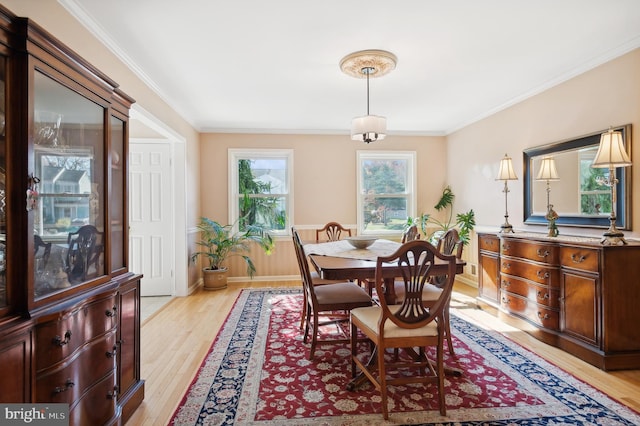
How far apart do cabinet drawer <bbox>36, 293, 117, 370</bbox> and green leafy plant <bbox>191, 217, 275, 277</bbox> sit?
126 inches

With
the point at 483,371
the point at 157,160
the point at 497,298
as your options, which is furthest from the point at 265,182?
the point at 483,371

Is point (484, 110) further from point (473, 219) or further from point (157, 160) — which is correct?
point (157, 160)

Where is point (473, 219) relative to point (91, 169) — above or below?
below

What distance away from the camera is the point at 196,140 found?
5.25 metres

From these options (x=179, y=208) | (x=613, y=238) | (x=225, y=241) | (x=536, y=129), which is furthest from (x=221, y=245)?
(x=613, y=238)

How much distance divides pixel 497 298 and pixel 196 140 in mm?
4672

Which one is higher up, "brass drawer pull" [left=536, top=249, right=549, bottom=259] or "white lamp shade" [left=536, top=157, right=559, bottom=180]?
"white lamp shade" [left=536, top=157, right=559, bottom=180]

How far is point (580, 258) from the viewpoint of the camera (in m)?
2.63

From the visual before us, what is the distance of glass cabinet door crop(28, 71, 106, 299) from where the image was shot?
135 centimetres

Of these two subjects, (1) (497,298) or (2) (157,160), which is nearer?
(1) (497,298)

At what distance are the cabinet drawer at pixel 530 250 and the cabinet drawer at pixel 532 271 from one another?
59 mm

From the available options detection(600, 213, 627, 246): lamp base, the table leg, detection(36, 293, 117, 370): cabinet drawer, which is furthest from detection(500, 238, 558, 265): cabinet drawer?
detection(36, 293, 117, 370): cabinet drawer

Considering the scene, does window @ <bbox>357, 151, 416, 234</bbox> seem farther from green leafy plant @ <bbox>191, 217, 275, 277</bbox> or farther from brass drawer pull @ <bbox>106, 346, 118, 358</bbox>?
brass drawer pull @ <bbox>106, 346, 118, 358</bbox>

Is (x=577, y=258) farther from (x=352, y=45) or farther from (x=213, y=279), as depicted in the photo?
(x=213, y=279)
